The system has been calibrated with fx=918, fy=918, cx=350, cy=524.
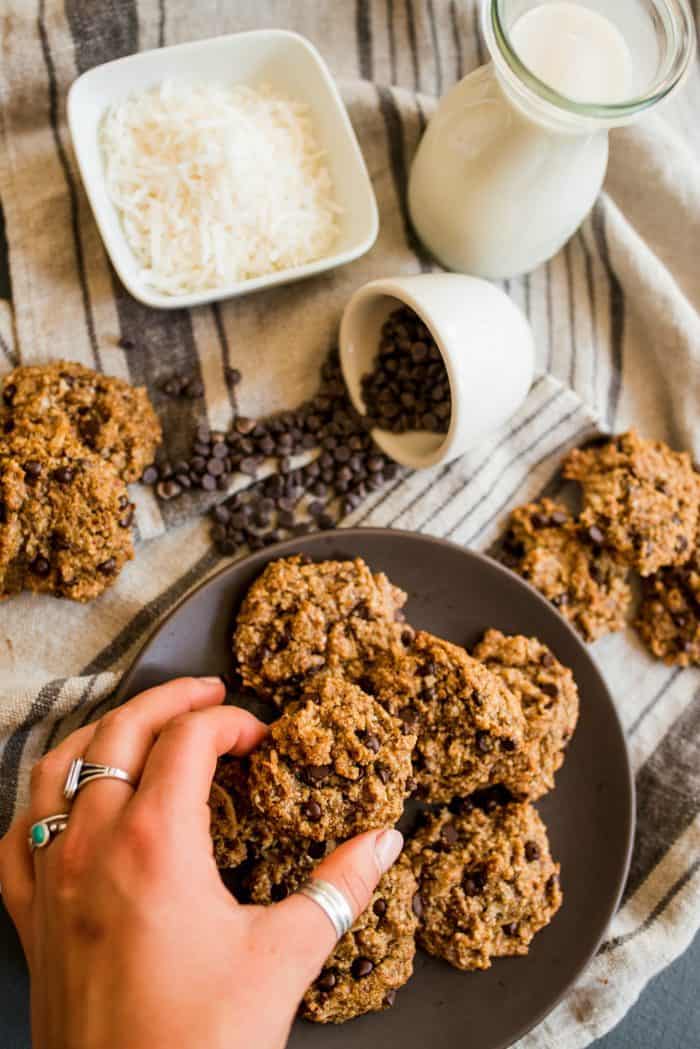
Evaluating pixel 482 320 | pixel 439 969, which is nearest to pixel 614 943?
pixel 439 969

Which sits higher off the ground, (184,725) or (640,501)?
(184,725)

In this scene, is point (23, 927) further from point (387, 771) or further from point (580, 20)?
point (580, 20)

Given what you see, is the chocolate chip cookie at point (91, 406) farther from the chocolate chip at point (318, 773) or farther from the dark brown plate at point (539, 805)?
the chocolate chip at point (318, 773)

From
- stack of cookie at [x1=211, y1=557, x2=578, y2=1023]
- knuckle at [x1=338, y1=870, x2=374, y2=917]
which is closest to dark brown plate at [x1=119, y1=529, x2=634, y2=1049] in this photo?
stack of cookie at [x1=211, y1=557, x2=578, y2=1023]

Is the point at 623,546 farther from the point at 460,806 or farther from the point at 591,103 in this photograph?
the point at 591,103

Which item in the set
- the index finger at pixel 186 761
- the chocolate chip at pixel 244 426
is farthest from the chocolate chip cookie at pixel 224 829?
the chocolate chip at pixel 244 426

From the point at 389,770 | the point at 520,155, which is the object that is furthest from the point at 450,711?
the point at 520,155

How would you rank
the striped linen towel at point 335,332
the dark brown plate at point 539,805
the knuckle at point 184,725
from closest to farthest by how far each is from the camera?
the knuckle at point 184,725 < the dark brown plate at point 539,805 < the striped linen towel at point 335,332
